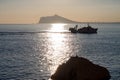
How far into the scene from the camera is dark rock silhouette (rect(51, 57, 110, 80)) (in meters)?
39.8

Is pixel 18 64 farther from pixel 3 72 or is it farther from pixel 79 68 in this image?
pixel 79 68

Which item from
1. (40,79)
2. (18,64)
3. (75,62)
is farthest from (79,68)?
(18,64)

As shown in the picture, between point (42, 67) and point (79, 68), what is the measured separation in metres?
30.1

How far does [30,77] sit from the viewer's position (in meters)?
56.8

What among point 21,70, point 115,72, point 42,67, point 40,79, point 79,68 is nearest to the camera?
point 79,68

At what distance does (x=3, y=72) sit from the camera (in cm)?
6259

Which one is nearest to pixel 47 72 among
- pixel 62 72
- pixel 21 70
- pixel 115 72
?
pixel 21 70

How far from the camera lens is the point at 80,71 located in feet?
131

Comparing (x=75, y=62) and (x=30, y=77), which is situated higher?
(x=75, y=62)

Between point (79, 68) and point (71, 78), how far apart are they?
1625mm

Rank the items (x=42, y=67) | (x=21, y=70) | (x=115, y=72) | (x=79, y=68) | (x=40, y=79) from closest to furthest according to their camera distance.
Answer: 1. (x=79, y=68)
2. (x=40, y=79)
3. (x=115, y=72)
4. (x=21, y=70)
5. (x=42, y=67)

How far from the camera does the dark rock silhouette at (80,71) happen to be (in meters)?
39.8

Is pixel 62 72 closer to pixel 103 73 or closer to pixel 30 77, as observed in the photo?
pixel 103 73

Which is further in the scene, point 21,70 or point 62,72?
point 21,70
